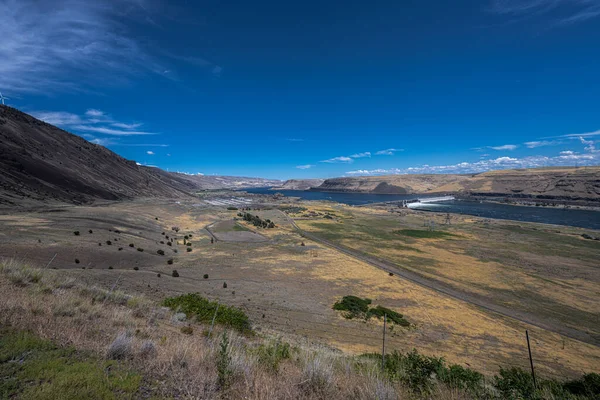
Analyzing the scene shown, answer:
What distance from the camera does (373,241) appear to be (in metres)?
56.6

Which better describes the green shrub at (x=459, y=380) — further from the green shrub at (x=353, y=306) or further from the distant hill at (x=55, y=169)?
the distant hill at (x=55, y=169)

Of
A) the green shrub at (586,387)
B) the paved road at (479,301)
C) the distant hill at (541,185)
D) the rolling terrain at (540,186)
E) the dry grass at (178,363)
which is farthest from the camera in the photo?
the distant hill at (541,185)

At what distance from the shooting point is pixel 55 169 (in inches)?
3014

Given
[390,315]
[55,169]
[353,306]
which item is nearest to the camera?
[390,315]

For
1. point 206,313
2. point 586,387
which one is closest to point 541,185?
point 586,387

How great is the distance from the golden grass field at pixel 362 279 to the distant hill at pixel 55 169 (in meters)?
27.7

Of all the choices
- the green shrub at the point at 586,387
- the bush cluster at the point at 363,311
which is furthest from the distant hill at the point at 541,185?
the green shrub at the point at 586,387

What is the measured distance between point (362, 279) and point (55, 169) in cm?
9400

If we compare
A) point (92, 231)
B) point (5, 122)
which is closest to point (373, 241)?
point (92, 231)

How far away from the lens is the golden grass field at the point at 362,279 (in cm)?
1852

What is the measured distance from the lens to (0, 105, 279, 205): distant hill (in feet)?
198

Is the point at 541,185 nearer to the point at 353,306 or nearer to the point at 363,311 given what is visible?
the point at 363,311

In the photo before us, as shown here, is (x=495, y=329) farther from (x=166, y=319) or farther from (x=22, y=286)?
(x=22, y=286)

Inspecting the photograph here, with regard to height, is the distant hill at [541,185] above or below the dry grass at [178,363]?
above
